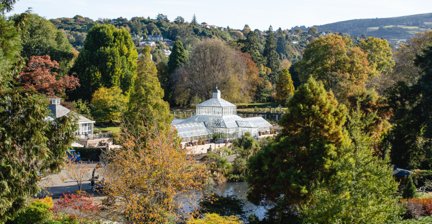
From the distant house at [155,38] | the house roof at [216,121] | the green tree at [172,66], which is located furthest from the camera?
the distant house at [155,38]

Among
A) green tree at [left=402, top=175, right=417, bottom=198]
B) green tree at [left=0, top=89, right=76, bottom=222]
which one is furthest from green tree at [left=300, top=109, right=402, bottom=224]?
green tree at [left=402, top=175, right=417, bottom=198]

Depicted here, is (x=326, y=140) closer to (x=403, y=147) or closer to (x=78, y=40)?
(x=403, y=147)

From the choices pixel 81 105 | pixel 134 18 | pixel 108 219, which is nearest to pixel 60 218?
pixel 108 219

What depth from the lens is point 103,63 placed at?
43.8 meters

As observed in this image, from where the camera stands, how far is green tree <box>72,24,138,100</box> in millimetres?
43656

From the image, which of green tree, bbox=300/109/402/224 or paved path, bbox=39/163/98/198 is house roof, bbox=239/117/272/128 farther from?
green tree, bbox=300/109/402/224

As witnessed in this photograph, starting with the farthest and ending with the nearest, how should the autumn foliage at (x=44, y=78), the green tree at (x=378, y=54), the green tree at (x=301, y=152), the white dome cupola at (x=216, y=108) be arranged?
the green tree at (x=378, y=54), the autumn foliage at (x=44, y=78), the white dome cupola at (x=216, y=108), the green tree at (x=301, y=152)

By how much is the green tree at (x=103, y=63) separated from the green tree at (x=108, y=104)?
280 cm

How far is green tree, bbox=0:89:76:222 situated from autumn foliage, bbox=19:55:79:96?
29464 millimetres

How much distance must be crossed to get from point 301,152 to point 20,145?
348 inches

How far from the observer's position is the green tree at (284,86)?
52000 mm

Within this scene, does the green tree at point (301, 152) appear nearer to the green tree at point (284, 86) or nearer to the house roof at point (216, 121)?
the house roof at point (216, 121)

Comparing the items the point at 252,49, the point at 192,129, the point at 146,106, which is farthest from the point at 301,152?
the point at 252,49

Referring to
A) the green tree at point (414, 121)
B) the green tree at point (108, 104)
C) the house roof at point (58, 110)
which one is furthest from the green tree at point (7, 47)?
the green tree at point (108, 104)
